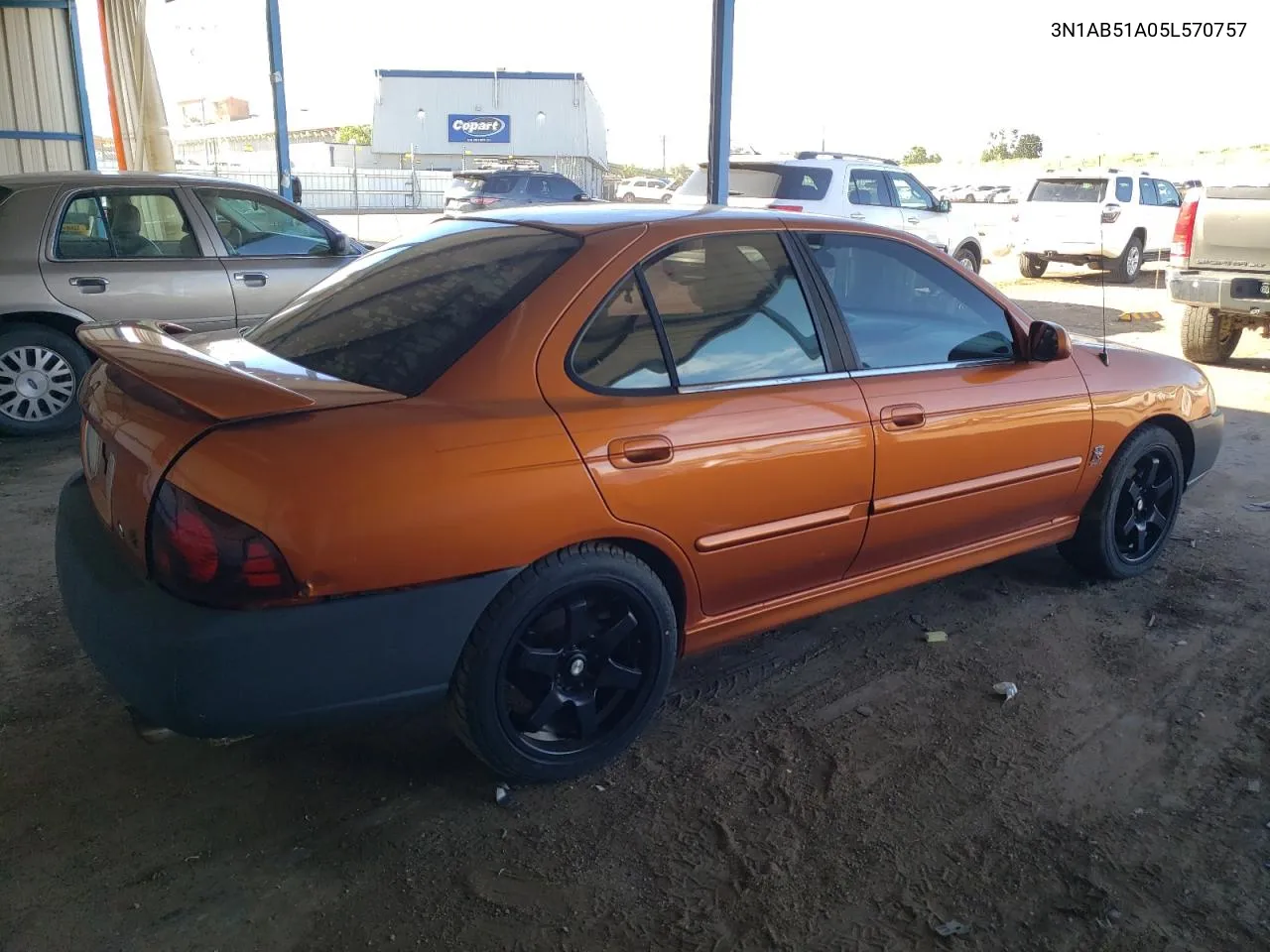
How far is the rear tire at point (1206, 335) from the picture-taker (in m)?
9.53

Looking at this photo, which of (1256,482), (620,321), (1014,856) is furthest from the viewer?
(1256,482)

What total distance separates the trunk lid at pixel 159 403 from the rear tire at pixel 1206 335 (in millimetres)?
9002

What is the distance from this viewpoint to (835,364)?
3.32 metres

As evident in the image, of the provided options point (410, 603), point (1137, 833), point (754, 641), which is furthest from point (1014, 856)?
point (410, 603)

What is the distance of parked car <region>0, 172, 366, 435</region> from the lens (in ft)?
20.5

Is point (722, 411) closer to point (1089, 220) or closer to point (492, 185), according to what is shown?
point (1089, 220)

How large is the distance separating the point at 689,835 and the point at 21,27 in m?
12.5

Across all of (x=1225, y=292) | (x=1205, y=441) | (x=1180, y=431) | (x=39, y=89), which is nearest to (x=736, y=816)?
(x=1180, y=431)

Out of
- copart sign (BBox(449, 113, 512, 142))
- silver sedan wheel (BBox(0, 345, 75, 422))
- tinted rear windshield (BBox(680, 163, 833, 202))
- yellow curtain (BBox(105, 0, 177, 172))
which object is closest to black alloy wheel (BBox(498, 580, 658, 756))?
silver sedan wheel (BBox(0, 345, 75, 422))

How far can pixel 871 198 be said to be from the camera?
42.9 ft

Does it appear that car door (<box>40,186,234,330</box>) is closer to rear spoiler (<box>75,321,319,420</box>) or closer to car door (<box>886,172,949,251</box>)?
rear spoiler (<box>75,321,319,420</box>)

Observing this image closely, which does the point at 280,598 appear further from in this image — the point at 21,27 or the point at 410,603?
the point at 21,27

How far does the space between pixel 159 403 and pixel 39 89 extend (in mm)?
11421

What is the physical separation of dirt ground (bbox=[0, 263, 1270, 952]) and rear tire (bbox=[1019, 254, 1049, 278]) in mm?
14516
